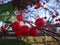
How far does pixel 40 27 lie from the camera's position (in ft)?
2.90

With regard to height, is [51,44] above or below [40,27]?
below

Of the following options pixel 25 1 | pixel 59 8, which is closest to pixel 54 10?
pixel 59 8

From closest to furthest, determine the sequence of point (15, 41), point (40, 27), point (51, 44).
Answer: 1. point (15, 41)
2. point (40, 27)
3. point (51, 44)

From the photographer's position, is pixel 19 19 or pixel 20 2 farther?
pixel 20 2

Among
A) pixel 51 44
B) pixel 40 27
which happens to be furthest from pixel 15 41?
pixel 51 44

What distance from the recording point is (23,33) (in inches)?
30.4

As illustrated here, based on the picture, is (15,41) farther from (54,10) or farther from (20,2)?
(54,10)

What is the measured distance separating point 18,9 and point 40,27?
1.02ft

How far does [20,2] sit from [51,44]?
8.56ft

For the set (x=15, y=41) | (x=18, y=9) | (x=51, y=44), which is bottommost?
(x=51, y=44)

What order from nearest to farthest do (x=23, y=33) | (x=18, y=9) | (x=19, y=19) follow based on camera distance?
(x=23, y=33) → (x=19, y=19) → (x=18, y=9)

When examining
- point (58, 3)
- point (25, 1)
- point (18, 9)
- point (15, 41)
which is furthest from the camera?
point (58, 3)

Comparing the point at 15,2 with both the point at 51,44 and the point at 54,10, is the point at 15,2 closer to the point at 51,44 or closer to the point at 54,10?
the point at 54,10

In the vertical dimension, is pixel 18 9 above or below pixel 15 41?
above
